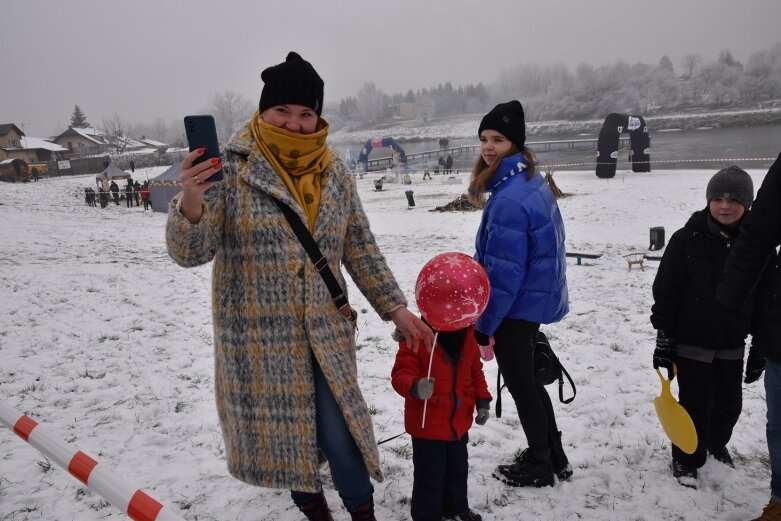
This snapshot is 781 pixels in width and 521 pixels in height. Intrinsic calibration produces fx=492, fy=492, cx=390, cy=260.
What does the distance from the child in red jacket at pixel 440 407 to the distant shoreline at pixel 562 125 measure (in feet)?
252

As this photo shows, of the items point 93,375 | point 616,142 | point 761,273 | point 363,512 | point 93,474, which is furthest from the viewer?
point 616,142

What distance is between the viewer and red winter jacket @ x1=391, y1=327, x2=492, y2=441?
8.17 feet

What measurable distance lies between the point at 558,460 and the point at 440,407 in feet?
4.14

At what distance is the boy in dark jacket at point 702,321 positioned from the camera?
2.84 m

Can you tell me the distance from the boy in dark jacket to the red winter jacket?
4.36ft

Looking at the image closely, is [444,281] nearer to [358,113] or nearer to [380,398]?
[380,398]

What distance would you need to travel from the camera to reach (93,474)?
2166mm

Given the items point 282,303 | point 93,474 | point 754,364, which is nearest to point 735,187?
point 754,364

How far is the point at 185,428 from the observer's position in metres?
4.01

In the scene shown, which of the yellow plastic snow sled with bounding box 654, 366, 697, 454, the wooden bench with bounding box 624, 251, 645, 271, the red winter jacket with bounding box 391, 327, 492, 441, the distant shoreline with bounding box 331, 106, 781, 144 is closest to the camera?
the red winter jacket with bounding box 391, 327, 492, 441

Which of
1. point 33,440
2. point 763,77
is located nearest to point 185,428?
point 33,440

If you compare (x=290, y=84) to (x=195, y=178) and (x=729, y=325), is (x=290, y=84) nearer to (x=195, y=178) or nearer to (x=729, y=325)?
(x=195, y=178)

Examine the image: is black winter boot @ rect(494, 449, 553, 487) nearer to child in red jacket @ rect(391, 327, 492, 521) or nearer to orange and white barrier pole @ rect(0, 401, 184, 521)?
child in red jacket @ rect(391, 327, 492, 521)

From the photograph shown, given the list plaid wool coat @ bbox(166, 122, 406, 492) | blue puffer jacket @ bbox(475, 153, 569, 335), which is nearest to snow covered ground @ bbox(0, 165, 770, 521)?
plaid wool coat @ bbox(166, 122, 406, 492)
